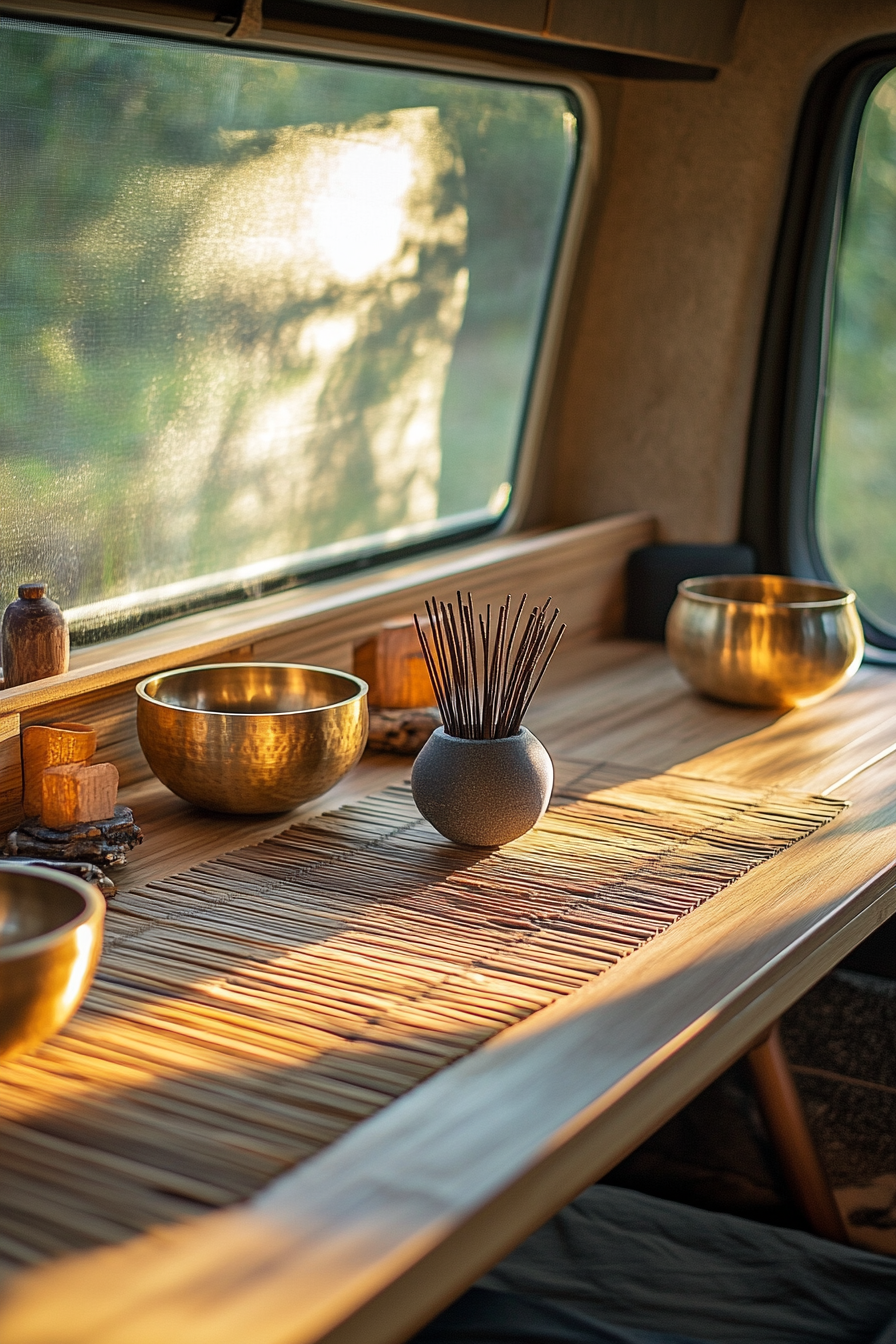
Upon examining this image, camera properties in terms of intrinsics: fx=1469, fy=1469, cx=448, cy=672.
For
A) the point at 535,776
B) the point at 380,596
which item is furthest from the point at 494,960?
the point at 380,596

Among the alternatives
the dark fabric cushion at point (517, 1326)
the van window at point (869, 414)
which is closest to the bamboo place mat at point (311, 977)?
the dark fabric cushion at point (517, 1326)

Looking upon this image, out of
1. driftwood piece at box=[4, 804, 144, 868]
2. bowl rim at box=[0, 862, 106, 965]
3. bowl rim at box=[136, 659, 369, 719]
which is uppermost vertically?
bowl rim at box=[136, 659, 369, 719]

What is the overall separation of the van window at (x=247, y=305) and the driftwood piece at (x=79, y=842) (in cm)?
32

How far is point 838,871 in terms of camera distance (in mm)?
1368

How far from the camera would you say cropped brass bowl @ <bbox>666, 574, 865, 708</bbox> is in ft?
6.25

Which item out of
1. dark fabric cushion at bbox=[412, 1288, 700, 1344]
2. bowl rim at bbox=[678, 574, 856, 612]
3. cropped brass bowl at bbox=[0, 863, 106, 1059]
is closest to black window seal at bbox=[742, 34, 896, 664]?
bowl rim at bbox=[678, 574, 856, 612]

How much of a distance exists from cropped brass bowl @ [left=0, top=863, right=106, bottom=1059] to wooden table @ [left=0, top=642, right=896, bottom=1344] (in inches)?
7.3

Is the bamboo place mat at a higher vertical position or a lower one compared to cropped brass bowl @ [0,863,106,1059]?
lower

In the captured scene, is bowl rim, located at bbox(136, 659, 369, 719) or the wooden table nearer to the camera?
the wooden table

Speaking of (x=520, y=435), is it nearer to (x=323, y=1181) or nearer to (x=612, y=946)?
(x=612, y=946)

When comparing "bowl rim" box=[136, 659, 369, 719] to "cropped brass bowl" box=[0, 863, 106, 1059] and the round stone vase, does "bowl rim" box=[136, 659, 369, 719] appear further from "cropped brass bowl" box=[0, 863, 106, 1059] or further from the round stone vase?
"cropped brass bowl" box=[0, 863, 106, 1059]

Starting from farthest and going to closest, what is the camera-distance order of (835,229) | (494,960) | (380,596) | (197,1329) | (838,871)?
(835,229), (380,596), (838,871), (494,960), (197,1329)

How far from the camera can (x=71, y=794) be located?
4.44ft

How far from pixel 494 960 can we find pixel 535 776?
0.26 metres
